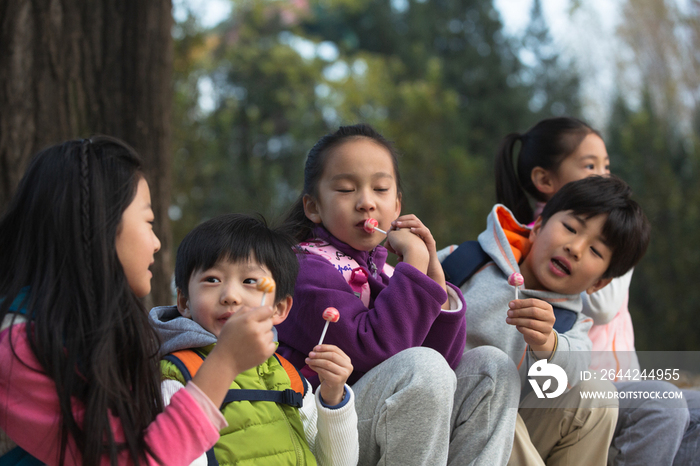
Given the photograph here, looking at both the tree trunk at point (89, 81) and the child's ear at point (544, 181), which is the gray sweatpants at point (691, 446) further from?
the tree trunk at point (89, 81)

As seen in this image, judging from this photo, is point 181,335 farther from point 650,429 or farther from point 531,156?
point 531,156

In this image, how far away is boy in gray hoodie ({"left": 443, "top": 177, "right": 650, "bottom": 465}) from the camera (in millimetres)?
2213

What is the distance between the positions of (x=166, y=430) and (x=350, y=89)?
1105 centimetres

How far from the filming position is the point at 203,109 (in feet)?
33.0

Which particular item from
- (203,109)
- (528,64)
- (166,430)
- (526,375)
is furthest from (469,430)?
(528,64)

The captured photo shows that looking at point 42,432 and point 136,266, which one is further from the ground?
point 136,266

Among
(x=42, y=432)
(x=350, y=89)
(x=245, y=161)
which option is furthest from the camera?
(x=350, y=89)

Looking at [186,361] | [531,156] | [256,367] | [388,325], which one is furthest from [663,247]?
[186,361]

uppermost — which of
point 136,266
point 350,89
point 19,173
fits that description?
point 350,89

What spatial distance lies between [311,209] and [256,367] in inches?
28.6

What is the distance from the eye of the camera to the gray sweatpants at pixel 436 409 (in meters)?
1.82

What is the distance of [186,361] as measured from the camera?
1.77 meters

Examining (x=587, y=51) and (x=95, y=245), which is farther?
(x=587, y=51)

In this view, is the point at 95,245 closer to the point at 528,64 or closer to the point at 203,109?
the point at 203,109
